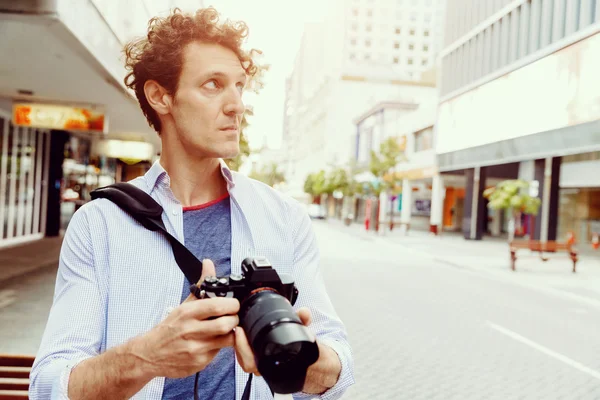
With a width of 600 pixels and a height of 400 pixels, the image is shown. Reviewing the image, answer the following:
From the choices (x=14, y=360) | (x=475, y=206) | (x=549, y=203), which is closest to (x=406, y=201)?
(x=475, y=206)

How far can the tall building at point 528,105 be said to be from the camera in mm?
25438

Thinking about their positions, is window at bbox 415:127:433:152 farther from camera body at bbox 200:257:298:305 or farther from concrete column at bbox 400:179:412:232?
camera body at bbox 200:257:298:305

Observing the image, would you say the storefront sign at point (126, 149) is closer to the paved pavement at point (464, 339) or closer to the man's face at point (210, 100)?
the paved pavement at point (464, 339)

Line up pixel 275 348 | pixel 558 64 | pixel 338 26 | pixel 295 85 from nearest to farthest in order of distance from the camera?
pixel 275 348 < pixel 558 64 < pixel 338 26 < pixel 295 85

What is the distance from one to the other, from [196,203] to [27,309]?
7.20 metres

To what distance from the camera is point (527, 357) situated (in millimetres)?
6898

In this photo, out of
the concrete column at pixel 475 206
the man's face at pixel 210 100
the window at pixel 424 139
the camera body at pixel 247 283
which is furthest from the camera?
the window at pixel 424 139

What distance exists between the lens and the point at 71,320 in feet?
4.77

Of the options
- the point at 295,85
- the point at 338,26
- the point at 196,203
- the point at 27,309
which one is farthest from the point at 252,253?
the point at 295,85

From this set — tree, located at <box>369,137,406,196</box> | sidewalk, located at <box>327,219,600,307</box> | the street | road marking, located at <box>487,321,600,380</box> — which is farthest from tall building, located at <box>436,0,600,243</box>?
road marking, located at <box>487,321,600,380</box>

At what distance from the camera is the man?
4.06ft

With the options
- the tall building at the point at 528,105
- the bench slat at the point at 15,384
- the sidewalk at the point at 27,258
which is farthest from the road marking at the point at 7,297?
the tall building at the point at 528,105

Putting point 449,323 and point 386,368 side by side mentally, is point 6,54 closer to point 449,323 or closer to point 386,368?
point 386,368

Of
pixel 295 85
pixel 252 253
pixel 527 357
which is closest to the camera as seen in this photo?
pixel 252 253
